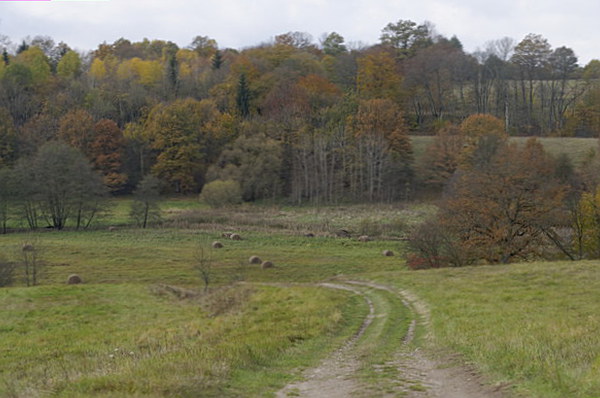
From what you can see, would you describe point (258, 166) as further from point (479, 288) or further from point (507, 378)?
point (507, 378)

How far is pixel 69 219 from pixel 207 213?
18.3m

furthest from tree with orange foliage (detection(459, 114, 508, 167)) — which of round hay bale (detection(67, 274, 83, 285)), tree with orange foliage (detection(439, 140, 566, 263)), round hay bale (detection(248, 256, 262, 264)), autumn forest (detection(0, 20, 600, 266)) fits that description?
round hay bale (detection(67, 274, 83, 285))

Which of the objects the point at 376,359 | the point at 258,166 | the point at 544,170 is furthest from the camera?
the point at 258,166

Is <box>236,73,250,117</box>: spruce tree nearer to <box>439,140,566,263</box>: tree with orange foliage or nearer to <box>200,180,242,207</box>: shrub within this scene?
<box>200,180,242,207</box>: shrub

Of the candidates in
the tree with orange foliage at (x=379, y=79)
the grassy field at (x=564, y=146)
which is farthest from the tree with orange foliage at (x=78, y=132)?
the grassy field at (x=564, y=146)

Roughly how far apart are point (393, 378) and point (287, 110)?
90.3 metres

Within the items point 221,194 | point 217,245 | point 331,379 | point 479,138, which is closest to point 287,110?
point 221,194

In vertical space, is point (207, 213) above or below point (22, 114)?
below

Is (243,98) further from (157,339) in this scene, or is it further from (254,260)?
(157,339)

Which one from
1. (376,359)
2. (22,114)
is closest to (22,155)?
(22,114)

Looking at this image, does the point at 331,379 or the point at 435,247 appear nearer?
the point at 331,379

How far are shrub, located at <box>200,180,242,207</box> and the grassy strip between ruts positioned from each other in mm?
45014

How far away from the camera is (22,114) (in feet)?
350

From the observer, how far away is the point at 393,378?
1123 cm
